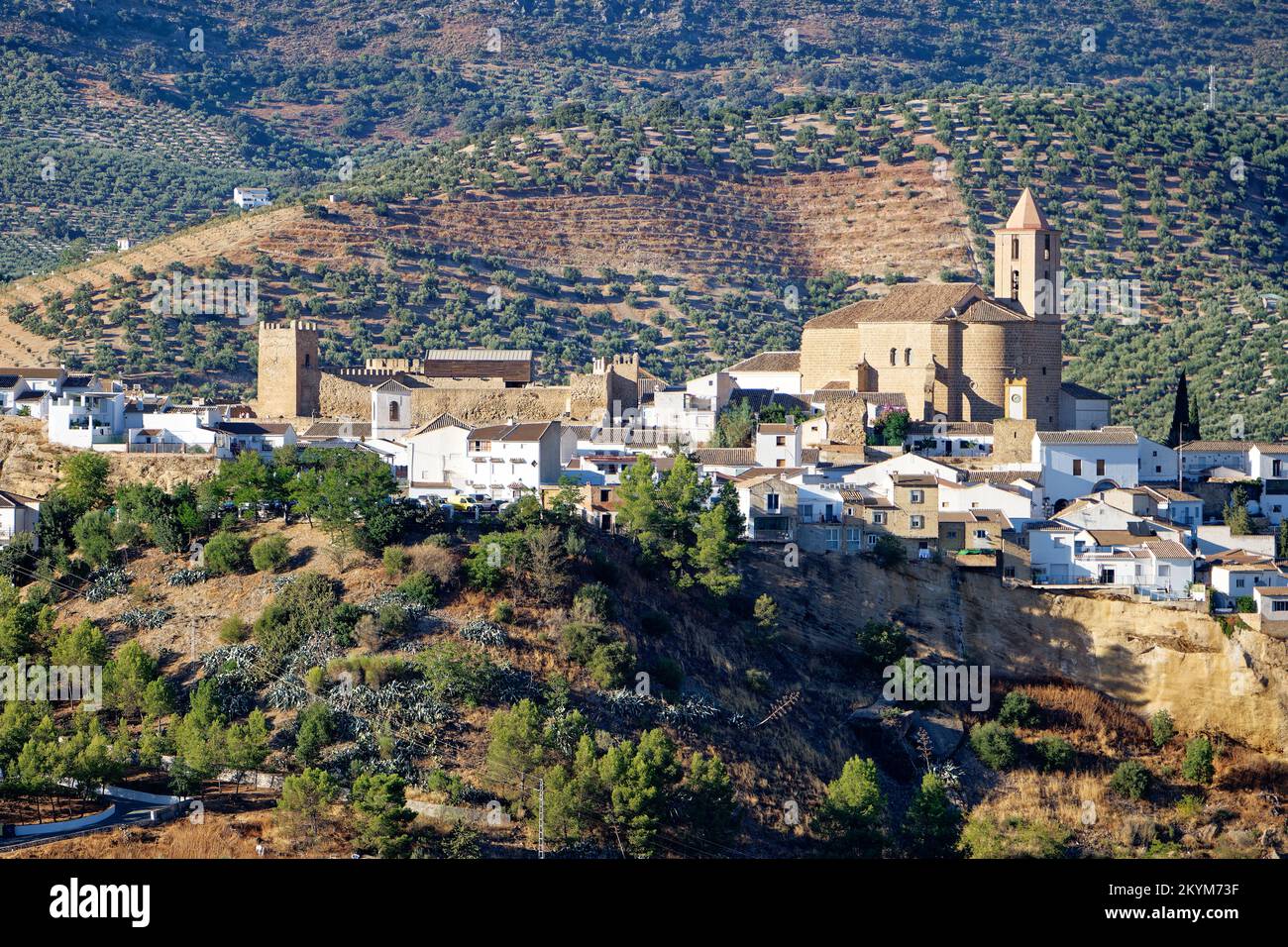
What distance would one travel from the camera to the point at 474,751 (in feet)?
108

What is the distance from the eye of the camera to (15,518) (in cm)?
4175

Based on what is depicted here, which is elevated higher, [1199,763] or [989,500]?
[989,500]

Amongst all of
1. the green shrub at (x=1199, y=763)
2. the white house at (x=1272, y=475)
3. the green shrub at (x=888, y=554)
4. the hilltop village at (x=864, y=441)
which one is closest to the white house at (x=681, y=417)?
the hilltop village at (x=864, y=441)

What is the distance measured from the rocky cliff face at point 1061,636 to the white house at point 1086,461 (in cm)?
400

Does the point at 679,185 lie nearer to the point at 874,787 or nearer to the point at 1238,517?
the point at 1238,517

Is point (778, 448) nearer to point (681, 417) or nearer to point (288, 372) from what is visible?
point (681, 417)

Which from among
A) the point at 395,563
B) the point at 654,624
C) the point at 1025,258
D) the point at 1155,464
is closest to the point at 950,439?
the point at 1155,464

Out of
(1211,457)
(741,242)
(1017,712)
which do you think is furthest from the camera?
(741,242)

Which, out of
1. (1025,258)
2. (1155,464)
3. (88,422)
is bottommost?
(1155,464)

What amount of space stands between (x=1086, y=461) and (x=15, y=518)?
2364cm

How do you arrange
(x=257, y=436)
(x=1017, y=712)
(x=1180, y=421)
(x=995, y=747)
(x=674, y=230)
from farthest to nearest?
(x=674, y=230) < (x=1180, y=421) < (x=257, y=436) < (x=1017, y=712) < (x=995, y=747)

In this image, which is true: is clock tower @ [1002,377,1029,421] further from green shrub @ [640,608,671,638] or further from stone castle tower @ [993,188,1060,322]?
green shrub @ [640,608,671,638]
